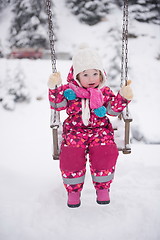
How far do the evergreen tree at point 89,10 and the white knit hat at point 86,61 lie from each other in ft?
13.6

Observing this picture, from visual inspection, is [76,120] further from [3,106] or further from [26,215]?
[3,106]

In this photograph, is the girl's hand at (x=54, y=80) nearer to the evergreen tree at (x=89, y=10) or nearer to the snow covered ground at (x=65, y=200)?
the snow covered ground at (x=65, y=200)

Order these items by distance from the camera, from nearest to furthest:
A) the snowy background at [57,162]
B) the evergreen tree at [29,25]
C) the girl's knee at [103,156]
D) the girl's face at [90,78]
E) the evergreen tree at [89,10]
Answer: the girl's knee at [103,156]
the girl's face at [90,78]
the snowy background at [57,162]
the evergreen tree at [29,25]
the evergreen tree at [89,10]

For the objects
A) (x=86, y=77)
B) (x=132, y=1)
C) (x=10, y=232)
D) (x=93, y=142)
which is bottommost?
(x=10, y=232)

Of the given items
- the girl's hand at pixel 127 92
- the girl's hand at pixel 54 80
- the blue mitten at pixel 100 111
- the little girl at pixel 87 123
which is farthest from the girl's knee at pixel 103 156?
the girl's hand at pixel 54 80

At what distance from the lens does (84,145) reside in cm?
183

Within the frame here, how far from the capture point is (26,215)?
2.08 meters

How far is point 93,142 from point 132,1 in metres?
4.69

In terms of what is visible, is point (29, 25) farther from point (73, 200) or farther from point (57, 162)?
point (73, 200)

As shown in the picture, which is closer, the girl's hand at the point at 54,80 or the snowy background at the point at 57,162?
the girl's hand at the point at 54,80

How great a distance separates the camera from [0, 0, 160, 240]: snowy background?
78.8 inches

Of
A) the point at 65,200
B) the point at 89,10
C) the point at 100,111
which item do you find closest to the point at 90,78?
the point at 100,111

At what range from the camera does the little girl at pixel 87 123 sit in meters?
1.78

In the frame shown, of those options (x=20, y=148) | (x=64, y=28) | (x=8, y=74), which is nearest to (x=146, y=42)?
(x=64, y=28)
